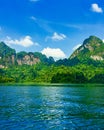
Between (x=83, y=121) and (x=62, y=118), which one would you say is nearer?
(x=83, y=121)

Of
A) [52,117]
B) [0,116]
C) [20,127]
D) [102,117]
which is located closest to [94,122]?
[102,117]

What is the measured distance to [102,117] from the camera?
44812mm

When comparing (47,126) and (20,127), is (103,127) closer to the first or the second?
(47,126)

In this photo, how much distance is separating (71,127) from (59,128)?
1647mm

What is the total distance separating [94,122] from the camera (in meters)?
40.7

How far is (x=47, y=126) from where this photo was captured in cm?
3812

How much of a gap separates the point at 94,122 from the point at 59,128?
6163mm

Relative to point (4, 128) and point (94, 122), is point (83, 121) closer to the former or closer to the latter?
point (94, 122)

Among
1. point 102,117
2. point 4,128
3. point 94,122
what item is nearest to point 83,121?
point 94,122

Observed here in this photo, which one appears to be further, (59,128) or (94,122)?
(94,122)

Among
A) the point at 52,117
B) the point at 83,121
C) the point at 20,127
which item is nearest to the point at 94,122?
the point at 83,121

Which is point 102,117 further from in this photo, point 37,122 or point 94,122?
point 37,122

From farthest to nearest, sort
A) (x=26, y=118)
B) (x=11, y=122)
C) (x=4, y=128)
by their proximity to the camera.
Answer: (x=26, y=118), (x=11, y=122), (x=4, y=128)

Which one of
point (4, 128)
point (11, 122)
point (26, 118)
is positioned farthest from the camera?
point (26, 118)
